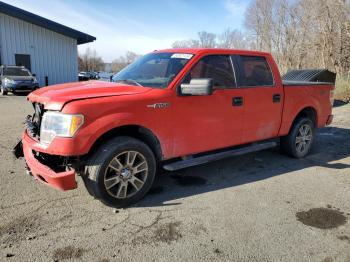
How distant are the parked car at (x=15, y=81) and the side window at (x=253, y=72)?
50.7 feet

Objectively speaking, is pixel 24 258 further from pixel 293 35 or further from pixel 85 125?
pixel 293 35

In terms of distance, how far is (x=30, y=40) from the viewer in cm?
2330

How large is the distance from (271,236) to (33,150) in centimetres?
289

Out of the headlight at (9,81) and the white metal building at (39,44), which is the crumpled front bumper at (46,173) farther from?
the white metal building at (39,44)

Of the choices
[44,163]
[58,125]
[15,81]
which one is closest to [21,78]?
[15,81]

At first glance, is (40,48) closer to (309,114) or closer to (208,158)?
(309,114)

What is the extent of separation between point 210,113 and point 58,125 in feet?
6.67

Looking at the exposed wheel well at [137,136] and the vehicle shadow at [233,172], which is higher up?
the exposed wheel well at [137,136]

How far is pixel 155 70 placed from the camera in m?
4.69

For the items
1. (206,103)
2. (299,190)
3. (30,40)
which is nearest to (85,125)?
(206,103)

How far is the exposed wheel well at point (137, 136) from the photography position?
Answer: 12.7 feet

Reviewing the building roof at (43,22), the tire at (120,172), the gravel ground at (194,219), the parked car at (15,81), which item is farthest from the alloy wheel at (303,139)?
the building roof at (43,22)

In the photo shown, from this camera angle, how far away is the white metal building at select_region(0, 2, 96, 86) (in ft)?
72.8

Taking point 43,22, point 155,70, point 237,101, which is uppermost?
point 43,22
